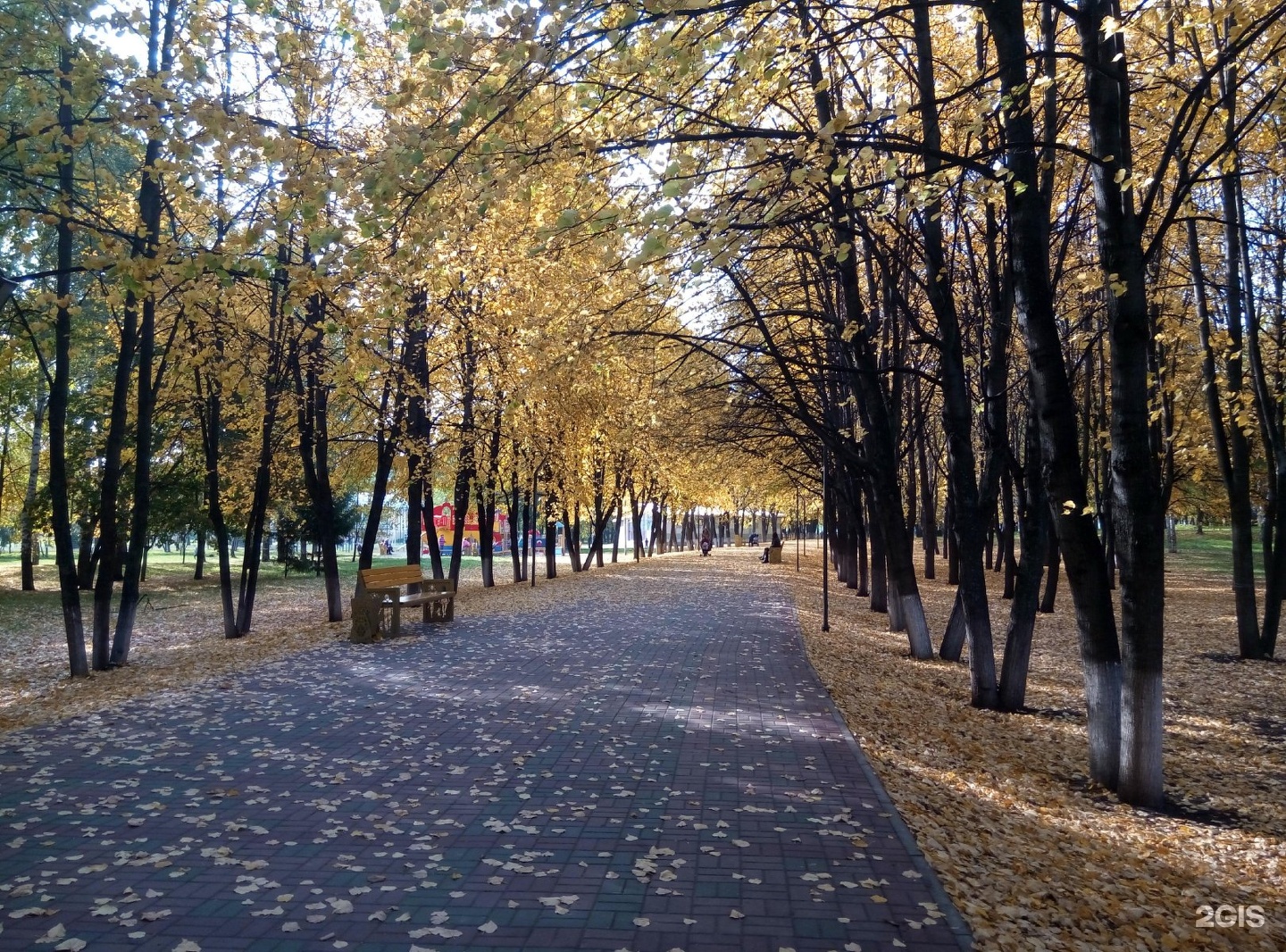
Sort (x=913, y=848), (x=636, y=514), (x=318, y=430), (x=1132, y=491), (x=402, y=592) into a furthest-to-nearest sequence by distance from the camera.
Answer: (x=636, y=514), (x=318, y=430), (x=402, y=592), (x=1132, y=491), (x=913, y=848)

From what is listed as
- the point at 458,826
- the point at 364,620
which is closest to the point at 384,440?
the point at 364,620

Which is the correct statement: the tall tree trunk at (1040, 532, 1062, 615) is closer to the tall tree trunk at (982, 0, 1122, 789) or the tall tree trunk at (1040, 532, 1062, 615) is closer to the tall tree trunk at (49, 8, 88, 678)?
the tall tree trunk at (982, 0, 1122, 789)

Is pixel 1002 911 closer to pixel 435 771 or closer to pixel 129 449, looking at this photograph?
pixel 435 771

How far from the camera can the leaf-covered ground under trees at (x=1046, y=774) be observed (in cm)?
429

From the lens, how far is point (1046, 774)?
6898 mm

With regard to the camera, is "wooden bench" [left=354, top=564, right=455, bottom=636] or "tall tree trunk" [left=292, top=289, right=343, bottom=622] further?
"tall tree trunk" [left=292, top=289, right=343, bottom=622]

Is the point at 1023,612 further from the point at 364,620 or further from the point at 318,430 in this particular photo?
the point at 318,430

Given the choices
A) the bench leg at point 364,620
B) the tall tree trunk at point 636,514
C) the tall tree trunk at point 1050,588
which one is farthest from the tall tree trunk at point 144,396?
the tall tree trunk at point 636,514

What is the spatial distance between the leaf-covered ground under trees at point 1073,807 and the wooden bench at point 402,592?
708 cm

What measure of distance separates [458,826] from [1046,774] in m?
4.52

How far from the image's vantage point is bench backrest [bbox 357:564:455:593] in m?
14.4

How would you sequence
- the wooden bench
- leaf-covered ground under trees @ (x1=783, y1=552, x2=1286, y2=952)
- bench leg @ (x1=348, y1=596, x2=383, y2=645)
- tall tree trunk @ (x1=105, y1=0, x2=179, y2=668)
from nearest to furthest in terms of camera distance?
1. leaf-covered ground under trees @ (x1=783, y1=552, x2=1286, y2=952)
2. tall tree trunk @ (x1=105, y1=0, x2=179, y2=668)
3. bench leg @ (x1=348, y1=596, x2=383, y2=645)
4. the wooden bench

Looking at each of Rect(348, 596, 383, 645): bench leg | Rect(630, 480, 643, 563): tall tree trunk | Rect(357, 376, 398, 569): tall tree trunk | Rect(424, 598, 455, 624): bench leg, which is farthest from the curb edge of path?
Rect(630, 480, 643, 563): tall tree trunk

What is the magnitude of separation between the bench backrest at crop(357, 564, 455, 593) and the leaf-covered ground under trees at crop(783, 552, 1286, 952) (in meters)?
7.32
